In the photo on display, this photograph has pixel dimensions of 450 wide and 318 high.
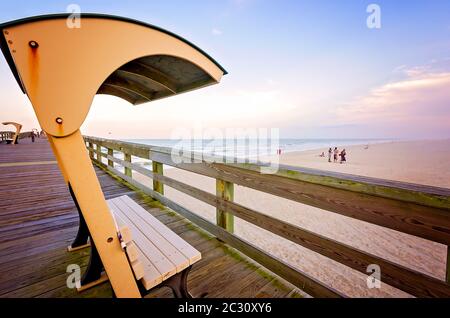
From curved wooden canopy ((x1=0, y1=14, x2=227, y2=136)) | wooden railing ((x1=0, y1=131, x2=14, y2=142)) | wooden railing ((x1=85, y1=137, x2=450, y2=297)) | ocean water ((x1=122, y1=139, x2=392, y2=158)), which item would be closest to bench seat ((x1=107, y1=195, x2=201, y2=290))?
curved wooden canopy ((x1=0, y1=14, x2=227, y2=136))

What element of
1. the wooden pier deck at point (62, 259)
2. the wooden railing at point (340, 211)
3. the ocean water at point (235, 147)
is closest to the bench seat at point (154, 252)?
the wooden pier deck at point (62, 259)

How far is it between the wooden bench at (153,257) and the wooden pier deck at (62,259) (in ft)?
1.47

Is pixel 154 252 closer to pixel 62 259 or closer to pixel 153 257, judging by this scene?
pixel 153 257

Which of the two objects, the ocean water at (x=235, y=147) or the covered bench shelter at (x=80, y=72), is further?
the ocean water at (x=235, y=147)

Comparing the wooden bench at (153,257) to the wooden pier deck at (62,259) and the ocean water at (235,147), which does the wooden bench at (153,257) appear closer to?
the wooden pier deck at (62,259)

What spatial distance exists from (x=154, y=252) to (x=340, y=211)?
150cm

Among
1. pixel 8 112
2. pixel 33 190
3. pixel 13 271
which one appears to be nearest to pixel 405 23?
pixel 13 271

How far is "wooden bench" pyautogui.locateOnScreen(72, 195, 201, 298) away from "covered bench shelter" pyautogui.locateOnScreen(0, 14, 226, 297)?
88 mm

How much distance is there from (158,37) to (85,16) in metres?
0.40

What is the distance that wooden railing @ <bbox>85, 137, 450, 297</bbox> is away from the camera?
1.18m

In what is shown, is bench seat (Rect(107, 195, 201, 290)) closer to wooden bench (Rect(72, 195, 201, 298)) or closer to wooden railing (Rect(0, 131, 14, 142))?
wooden bench (Rect(72, 195, 201, 298))

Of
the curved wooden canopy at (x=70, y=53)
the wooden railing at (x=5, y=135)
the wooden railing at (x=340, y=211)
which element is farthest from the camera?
the wooden railing at (x=5, y=135)

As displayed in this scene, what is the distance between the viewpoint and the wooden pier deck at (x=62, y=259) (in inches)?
75.6

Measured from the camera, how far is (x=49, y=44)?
100cm
